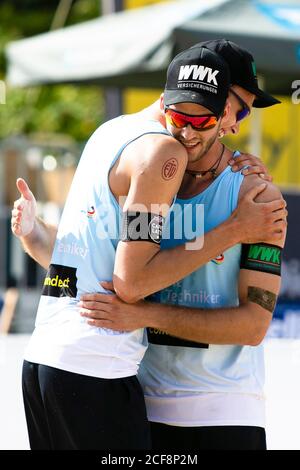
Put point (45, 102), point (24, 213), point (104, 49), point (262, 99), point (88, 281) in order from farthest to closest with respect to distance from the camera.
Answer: point (45, 102)
point (104, 49)
point (24, 213)
point (262, 99)
point (88, 281)

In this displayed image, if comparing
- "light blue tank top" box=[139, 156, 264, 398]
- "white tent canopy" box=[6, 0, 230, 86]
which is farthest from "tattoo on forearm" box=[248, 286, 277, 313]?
"white tent canopy" box=[6, 0, 230, 86]

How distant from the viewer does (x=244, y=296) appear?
2682 mm

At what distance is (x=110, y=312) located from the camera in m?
2.54

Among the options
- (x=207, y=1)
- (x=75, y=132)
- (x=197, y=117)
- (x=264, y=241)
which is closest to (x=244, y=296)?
(x=264, y=241)

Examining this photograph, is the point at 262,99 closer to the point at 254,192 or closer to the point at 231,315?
the point at 254,192

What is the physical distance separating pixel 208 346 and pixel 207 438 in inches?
10.3

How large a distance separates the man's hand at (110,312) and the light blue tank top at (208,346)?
0.63 feet

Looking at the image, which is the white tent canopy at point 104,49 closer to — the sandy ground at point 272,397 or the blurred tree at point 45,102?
the sandy ground at point 272,397

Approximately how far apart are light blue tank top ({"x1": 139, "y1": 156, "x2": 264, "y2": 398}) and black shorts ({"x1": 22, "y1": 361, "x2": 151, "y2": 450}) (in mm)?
211

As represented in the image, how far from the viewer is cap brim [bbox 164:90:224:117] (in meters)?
2.54

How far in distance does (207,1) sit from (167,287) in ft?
16.2

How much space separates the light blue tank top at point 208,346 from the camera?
2725 mm

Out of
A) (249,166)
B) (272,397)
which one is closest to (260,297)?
(249,166)

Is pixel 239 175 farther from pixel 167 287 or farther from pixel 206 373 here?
pixel 206 373
